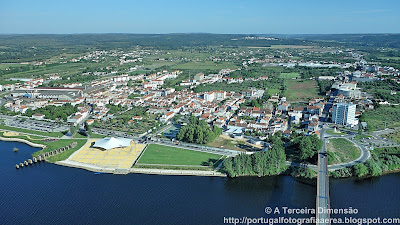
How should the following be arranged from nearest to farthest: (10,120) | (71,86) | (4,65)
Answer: (10,120) < (71,86) < (4,65)

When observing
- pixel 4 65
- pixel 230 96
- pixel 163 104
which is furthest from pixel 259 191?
pixel 4 65

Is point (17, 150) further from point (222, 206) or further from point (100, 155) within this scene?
point (222, 206)

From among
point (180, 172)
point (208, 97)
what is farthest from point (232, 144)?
point (208, 97)

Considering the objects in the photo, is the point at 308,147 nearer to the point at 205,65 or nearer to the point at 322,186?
the point at 322,186

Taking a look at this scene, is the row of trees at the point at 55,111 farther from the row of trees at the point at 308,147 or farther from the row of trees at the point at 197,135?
the row of trees at the point at 308,147

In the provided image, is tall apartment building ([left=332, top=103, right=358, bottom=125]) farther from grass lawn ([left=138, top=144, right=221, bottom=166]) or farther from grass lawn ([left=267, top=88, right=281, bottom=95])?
grass lawn ([left=267, top=88, right=281, bottom=95])

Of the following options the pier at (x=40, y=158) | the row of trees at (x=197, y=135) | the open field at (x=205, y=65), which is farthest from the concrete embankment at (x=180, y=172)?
the open field at (x=205, y=65)
